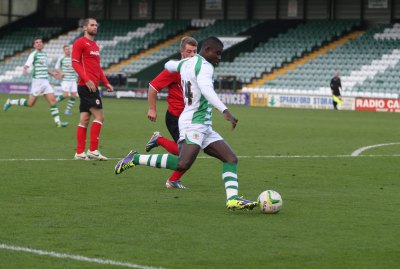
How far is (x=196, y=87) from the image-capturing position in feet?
35.5

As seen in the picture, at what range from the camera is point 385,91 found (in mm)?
44469

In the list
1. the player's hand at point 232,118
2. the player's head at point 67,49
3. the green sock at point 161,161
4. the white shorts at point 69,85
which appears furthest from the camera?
the white shorts at point 69,85

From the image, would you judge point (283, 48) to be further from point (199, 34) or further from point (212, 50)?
point (212, 50)

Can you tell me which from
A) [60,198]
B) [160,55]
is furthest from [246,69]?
[60,198]

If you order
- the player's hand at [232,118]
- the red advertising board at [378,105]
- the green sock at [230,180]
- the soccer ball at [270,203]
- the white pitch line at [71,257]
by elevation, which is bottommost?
the red advertising board at [378,105]

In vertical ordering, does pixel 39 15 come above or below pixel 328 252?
above

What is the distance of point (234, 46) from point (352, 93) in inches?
410

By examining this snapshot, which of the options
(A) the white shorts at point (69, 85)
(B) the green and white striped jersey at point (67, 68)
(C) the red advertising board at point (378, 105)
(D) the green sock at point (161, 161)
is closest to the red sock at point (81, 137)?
(D) the green sock at point (161, 161)

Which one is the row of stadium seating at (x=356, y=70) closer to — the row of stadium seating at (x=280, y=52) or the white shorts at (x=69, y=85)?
the row of stadium seating at (x=280, y=52)

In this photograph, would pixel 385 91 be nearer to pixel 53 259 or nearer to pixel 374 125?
pixel 374 125

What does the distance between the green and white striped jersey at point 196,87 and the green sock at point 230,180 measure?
0.59 m

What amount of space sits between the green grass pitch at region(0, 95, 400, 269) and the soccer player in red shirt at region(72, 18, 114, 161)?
449mm

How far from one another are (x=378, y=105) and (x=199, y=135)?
105 feet

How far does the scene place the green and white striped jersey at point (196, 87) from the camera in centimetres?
1053
